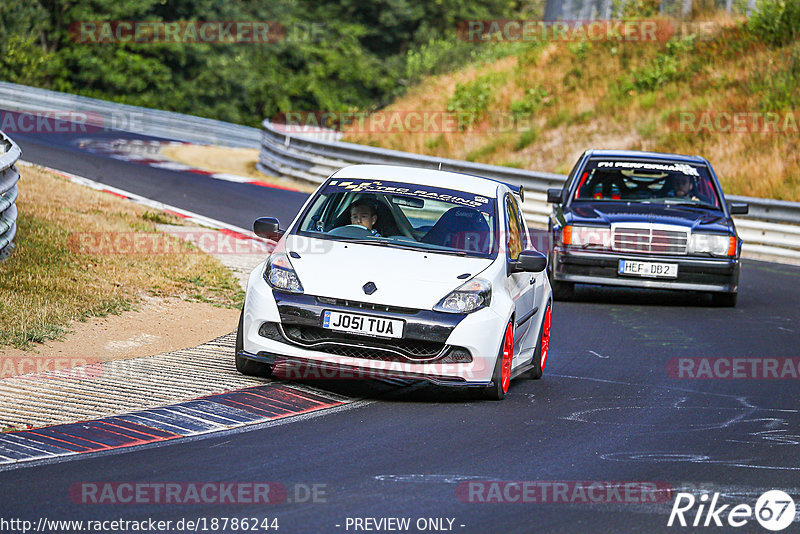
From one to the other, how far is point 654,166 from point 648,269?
151 centimetres

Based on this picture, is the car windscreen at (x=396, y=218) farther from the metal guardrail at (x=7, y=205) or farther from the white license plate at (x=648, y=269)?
the white license plate at (x=648, y=269)

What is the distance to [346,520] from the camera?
5465 millimetres

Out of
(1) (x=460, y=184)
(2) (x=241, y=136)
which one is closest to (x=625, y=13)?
(2) (x=241, y=136)

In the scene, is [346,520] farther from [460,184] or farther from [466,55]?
[466,55]

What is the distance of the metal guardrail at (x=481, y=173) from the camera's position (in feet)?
66.8

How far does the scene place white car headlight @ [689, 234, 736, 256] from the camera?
45.1ft

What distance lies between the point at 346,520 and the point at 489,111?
1099 inches

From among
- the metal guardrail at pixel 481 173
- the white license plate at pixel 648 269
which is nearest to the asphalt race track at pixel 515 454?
the white license plate at pixel 648 269

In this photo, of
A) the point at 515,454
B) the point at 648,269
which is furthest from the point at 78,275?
the point at 515,454

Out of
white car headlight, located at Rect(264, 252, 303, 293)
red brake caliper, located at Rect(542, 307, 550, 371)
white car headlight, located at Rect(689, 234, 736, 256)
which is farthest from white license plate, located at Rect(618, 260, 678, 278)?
white car headlight, located at Rect(264, 252, 303, 293)

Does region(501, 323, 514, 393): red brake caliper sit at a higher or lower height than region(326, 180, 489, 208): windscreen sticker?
lower

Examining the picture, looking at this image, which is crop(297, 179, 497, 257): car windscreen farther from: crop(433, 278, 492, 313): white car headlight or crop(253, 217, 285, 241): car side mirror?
crop(433, 278, 492, 313): white car headlight

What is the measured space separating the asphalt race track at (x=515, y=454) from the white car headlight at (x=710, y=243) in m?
2.30

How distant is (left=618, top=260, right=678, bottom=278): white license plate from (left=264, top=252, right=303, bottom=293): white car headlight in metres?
6.14
